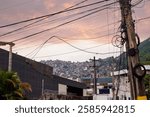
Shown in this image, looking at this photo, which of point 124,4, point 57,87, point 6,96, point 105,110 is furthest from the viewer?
point 57,87

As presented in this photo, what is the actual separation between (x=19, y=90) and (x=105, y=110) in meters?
18.4

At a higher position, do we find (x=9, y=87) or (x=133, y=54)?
(x=133, y=54)

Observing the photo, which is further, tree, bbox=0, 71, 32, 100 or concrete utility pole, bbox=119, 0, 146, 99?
tree, bbox=0, 71, 32, 100

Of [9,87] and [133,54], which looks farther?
A: [9,87]

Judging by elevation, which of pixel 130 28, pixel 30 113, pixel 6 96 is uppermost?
pixel 130 28

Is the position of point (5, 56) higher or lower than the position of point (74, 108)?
higher

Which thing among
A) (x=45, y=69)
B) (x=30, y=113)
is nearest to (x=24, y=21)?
(x=30, y=113)

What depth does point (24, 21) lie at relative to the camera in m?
18.8

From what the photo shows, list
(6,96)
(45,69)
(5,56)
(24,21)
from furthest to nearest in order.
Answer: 1. (45,69)
2. (5,56)
3. (6,96)
4. (24,21)

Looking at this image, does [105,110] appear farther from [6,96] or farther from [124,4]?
[6,96]

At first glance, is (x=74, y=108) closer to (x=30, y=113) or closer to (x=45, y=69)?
(x=30, y=113)

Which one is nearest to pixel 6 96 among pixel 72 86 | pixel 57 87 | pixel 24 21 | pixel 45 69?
pixel 24 21

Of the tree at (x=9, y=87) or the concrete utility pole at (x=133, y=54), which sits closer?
the concrete utility pole at (x=133, y=54)

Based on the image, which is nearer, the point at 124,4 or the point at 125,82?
the point at 124,4
